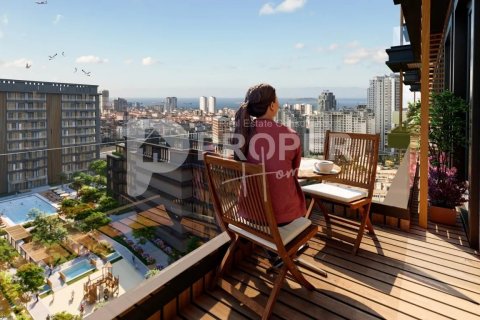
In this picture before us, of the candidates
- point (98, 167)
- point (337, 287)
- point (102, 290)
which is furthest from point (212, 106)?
point (337, 287)

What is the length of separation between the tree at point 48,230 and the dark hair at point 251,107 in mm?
4716

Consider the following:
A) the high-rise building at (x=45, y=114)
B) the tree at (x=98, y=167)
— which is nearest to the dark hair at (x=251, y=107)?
the tree at (x=98, y=167)

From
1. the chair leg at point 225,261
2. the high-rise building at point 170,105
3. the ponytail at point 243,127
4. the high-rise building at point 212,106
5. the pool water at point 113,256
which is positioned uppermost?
the high-rise building at point 170,105

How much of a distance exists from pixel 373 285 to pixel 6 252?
3883mm

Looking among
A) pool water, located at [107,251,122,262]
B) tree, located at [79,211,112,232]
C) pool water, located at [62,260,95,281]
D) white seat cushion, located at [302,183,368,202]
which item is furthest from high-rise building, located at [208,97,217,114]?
pool water, located at [107,251,122,262]

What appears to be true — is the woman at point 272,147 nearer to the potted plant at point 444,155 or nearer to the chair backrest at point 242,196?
the chair backrest at point 242,196

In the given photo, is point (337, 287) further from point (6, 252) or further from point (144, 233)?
point (144, 233)

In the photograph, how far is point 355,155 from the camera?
2582 millimetres

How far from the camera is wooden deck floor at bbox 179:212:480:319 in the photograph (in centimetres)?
160

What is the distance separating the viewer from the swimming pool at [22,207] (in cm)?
409

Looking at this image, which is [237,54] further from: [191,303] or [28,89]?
[191,303]

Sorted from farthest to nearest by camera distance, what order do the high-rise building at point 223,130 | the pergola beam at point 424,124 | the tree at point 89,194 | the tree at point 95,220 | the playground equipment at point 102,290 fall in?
the tree at point 95,220 → the tree at point 89,194 → the pergola beam at point 424,124 → the high-rise building at point 223,130 → the playground equipment at point 102,290

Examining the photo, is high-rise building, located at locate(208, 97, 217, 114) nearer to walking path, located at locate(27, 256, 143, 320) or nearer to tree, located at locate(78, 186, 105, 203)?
walking path, located at locate(27, 256, 143, 320)

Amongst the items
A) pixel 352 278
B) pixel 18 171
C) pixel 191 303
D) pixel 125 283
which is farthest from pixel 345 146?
pixel 18 171
